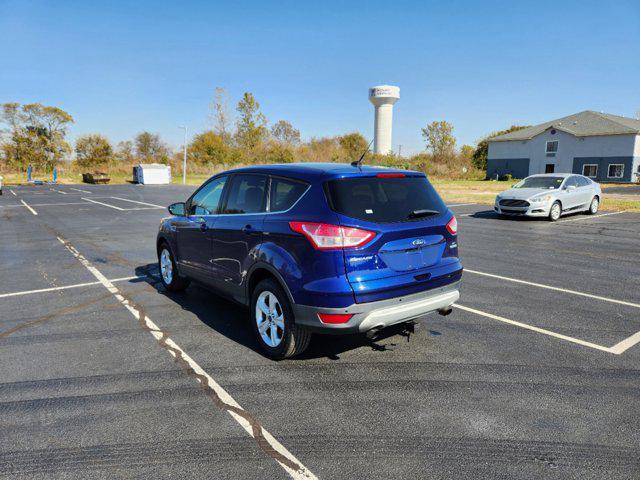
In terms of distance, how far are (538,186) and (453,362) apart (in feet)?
46.3

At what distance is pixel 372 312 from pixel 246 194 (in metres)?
1.93

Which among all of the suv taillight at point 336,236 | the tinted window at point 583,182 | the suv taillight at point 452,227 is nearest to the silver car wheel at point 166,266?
the suv taillight at point 336,236

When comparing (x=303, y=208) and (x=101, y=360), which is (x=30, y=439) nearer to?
(x=101, y=360)

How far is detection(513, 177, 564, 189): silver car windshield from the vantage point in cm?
1617

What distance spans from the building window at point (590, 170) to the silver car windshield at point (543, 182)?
39.6m

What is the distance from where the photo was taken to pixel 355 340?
4781 millimetres

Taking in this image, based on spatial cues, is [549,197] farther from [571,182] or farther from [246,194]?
[246,194]

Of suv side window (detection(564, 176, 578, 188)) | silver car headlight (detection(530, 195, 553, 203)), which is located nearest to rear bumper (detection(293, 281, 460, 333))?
silver car headlight (detection(530, 195, 553, 203))

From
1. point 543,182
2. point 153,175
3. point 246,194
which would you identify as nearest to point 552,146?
point 543,182

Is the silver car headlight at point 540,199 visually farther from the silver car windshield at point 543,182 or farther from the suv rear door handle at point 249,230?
the suv rear door handle at point 249,230

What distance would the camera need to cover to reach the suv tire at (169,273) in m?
6.36

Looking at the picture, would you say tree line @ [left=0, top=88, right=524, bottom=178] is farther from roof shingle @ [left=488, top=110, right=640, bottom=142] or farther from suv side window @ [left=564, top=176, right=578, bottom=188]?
suv side window @ [left=564, top=176, right=578, bottom=188]

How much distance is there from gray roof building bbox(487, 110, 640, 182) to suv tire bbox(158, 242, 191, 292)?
53.1 metres

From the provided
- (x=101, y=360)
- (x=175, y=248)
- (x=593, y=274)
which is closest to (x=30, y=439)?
(x=101, y=360)
